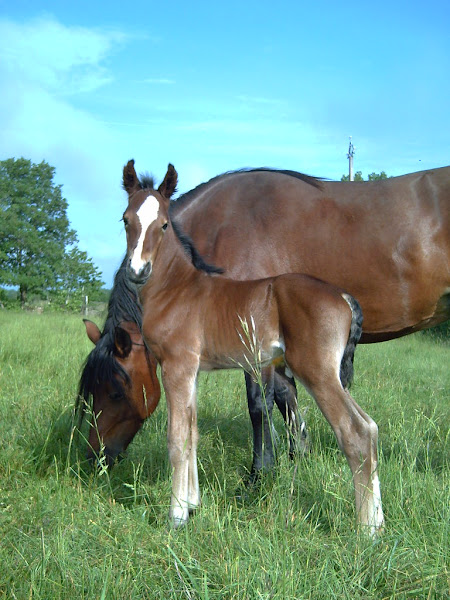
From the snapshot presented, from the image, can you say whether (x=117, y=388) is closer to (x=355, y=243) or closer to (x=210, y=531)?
(x=210, y=531)

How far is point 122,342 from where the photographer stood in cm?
445

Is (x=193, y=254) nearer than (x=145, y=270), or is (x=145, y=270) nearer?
(x=145, y=270)

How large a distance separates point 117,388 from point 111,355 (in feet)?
0.81

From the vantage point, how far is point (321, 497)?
3.43 meters

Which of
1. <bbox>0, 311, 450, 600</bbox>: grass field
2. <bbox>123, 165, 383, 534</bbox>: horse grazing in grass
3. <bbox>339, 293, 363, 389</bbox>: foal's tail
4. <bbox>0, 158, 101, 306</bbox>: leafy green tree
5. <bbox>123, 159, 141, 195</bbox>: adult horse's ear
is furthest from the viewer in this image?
<bbox>0, 158, 101, 306</bbox>: leafy green tree

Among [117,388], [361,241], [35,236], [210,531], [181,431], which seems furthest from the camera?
[35,236]

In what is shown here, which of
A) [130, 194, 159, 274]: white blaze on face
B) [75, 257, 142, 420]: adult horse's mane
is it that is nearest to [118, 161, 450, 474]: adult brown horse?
[75, 257, 142, 420]: adult horse's mane

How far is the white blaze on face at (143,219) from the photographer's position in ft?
11.2

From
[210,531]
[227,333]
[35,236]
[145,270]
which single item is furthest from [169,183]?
[35,236]

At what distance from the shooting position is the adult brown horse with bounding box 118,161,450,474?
177 inches

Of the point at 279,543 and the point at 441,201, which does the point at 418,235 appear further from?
the point at 279,543

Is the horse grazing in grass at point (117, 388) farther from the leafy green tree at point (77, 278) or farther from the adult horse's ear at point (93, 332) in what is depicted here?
the leafy green tree at point (77, 278)

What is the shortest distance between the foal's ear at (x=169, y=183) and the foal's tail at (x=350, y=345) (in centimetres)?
132

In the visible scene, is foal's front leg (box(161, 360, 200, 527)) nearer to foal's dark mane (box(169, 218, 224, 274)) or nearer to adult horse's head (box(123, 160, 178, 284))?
adult horse's head (box(123, 160, 178, 284))
